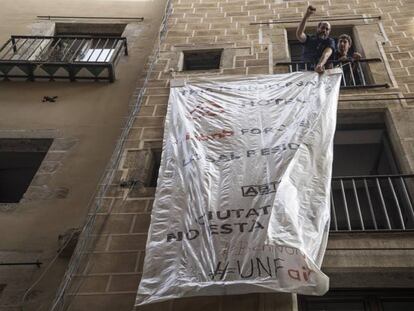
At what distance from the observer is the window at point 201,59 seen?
866 cm

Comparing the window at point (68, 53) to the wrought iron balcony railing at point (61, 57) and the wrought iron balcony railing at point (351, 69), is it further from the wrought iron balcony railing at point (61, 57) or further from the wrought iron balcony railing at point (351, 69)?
the wrought iron balcony railing at point (351, 69)

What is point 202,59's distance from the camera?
28.6 feet

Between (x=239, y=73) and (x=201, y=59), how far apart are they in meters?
1.13

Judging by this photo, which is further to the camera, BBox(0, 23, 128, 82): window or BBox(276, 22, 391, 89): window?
BBox(0, 23, 128, 82): window

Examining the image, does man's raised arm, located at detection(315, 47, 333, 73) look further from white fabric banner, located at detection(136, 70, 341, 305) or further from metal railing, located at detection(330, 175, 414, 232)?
metal railing, located at detection(330, 175, 414, 232)

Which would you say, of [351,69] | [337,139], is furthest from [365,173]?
[351,69]

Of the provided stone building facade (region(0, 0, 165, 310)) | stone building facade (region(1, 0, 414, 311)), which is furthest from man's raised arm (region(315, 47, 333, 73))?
stone building facade (region(0, 0, 165, 310))

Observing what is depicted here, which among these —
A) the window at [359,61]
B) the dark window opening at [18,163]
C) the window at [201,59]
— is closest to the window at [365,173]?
the window at [359,61]

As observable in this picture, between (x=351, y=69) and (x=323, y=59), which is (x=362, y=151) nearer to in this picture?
(x=351, y=69)

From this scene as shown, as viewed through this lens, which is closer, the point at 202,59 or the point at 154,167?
the point at 154,167

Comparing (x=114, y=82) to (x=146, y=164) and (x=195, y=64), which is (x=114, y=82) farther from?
(x=146, y=164)

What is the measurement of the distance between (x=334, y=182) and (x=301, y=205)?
177cm

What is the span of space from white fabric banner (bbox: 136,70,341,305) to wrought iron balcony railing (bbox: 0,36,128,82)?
94.0 inches

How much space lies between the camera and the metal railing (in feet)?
17.9
